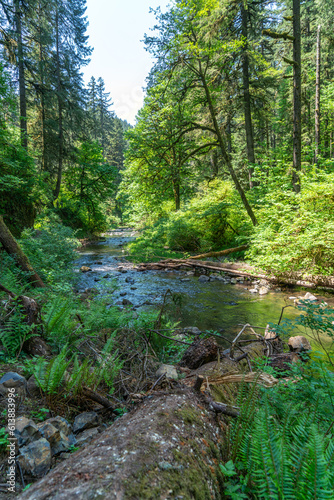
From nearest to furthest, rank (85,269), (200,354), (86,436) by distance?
(86,436) → (200,354) → (85,269)

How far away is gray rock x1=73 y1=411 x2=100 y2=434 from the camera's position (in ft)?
6.41

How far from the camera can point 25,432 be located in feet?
5.52

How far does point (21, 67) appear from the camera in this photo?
48.4ft

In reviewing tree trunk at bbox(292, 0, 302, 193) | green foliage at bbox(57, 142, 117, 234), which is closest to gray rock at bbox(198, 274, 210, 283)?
tree trunk at bbox(292, 0, 302, 193)

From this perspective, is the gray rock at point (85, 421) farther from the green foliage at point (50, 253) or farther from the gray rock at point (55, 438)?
the green foliage at point (50, 253)

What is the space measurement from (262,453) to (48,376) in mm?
1758

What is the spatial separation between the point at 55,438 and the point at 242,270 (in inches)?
363

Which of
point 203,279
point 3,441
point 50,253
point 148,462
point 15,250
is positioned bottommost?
point 203,279

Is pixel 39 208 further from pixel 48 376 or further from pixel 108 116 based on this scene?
pixel 108 116

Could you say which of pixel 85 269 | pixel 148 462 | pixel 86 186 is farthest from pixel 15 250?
pixel 86 186

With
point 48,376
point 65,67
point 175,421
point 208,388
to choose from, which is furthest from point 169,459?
point 65,67

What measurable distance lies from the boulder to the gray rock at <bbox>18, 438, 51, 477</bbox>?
196 centimetres

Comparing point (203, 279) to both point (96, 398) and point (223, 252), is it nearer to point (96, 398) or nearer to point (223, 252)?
point (223, 252)

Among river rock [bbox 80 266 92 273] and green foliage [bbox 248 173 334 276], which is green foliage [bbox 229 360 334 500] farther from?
river rock [bbox 80 266 92 273]
